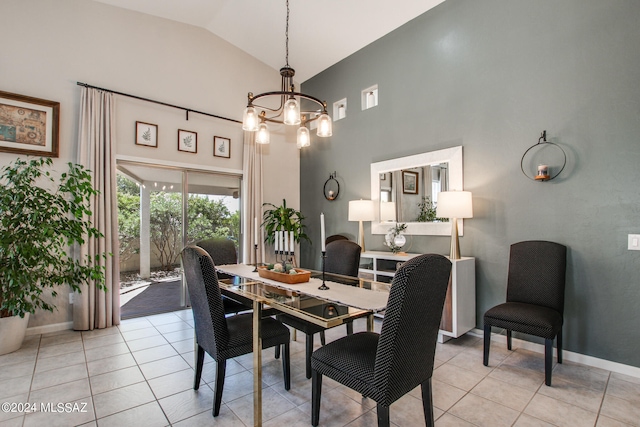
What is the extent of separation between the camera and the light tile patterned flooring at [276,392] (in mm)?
1926

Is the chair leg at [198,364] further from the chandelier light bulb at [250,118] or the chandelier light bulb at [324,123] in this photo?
the chandelier light bulb at [324,123]

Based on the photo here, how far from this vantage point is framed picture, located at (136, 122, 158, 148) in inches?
160

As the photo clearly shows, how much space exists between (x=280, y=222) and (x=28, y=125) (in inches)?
125

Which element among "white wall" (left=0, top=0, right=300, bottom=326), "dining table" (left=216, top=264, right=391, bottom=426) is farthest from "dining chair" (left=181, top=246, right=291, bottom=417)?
"white wall" (left=0, top=0, right=300, bottom=326)

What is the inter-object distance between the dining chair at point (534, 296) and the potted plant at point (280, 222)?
305 centimetres

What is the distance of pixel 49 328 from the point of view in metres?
3.50

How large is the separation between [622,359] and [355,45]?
457 cm

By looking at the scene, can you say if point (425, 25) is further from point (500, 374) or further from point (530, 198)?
point (500, 374)

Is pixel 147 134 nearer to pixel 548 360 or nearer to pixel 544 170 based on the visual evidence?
pixel 544 170

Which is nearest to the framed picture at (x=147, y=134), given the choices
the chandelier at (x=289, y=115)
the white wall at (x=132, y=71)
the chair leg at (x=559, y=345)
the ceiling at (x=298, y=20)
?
the white wall at (x=132, y=71)

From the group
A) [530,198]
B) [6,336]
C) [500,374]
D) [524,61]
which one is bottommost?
[500,374]

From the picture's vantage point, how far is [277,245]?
4820 mm

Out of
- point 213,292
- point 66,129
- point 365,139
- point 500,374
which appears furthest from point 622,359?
point 66,129

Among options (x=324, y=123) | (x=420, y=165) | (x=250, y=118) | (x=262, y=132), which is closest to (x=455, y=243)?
(x=420, y=165)
